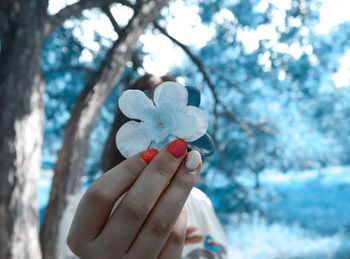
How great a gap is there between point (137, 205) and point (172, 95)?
103mm

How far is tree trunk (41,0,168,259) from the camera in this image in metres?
1.41

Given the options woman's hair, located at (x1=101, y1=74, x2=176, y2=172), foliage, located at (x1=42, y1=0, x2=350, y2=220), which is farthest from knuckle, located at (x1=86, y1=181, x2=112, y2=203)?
foliage, located at (x1=42, y1=0, x2=350, y2=220)

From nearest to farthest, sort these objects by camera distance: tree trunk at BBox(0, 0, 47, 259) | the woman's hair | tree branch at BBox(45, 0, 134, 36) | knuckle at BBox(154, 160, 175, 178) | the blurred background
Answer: knuckle at BBox(154, 160, 175, 178) → the woman's hair → tree trunk at BBox(0, 0, 47, 259) → tree branch at BBox(45, 0, 134, 36) → the blurred background

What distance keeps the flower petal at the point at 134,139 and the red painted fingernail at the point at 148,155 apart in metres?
0.02

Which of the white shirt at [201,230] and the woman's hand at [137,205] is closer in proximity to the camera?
the woman's hand at [137,205]

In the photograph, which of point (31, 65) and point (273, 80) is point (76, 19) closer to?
point (31, 65)

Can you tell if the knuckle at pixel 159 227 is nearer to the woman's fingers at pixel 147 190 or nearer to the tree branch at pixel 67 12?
the woman's fingers at pixel 147 190

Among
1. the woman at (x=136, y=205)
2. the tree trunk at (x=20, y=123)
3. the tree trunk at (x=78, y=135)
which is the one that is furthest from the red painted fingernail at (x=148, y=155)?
the tree trunk at (x=78, y=135)

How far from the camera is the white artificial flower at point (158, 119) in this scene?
31 cm

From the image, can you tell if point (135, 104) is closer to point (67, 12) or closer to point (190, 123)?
point (190, 123)

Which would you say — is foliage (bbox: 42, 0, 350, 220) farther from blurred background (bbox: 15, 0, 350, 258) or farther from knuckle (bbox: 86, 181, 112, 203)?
knuckle (bbox: 86, 181, 112, 203)

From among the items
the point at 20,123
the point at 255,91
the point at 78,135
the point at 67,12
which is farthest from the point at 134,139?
the point at 255,91

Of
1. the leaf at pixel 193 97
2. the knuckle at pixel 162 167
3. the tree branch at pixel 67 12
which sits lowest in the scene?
the knuckle at pixel 162 167

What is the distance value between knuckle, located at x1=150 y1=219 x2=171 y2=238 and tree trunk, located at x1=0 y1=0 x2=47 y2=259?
3.47ft
